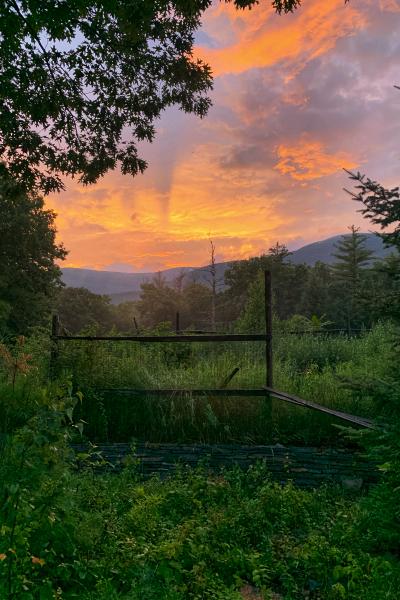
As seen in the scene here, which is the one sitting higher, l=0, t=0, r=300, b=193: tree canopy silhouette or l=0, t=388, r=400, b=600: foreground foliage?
l=0, t=0, r=300, b=193: tree canopy silhouette

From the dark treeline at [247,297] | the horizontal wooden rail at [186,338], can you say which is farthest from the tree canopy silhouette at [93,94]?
the dark treeline at [247,297]

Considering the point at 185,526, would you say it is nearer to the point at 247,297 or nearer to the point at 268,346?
the point at 268,346

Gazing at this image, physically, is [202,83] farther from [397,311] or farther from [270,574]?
[270,574]

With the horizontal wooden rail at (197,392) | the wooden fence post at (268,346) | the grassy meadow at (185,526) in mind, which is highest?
the wooden fence post at (268,346)

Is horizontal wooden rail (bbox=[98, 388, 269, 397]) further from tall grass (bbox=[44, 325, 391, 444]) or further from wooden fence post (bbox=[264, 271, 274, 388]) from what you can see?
wooden fence post (bbox=[264, 271, 274, 388])

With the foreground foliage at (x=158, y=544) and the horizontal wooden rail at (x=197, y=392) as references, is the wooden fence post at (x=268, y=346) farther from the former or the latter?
Answer: the foreground foliage at (x=158, y=544)

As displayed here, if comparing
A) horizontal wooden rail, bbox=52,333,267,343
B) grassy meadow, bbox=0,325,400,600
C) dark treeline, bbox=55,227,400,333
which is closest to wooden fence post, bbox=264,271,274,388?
horizontal wooden rail, bbox=52,333,267,343

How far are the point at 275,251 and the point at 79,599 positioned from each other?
57473 millimetres

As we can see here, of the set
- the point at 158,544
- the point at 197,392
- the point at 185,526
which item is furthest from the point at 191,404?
the point at 158,544

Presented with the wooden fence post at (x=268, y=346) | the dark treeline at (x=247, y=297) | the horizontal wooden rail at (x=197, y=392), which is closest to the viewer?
the horizontal wooden rail at (x=197, y=392)

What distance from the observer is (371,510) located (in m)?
3.79

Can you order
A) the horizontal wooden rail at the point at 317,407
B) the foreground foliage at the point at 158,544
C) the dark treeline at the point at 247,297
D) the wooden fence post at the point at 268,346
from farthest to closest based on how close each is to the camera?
1. the dark treeline at the point at 247,297
2. the wooden fence post at the point at 268,346
3. the horizontal wooden rail at the point at 317,407
4. the foreground foliage at the point at 158,544

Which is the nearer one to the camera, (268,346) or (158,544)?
(158,544)

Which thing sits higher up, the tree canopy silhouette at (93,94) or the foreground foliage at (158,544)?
the tree canopy silhouette at (93,94)
